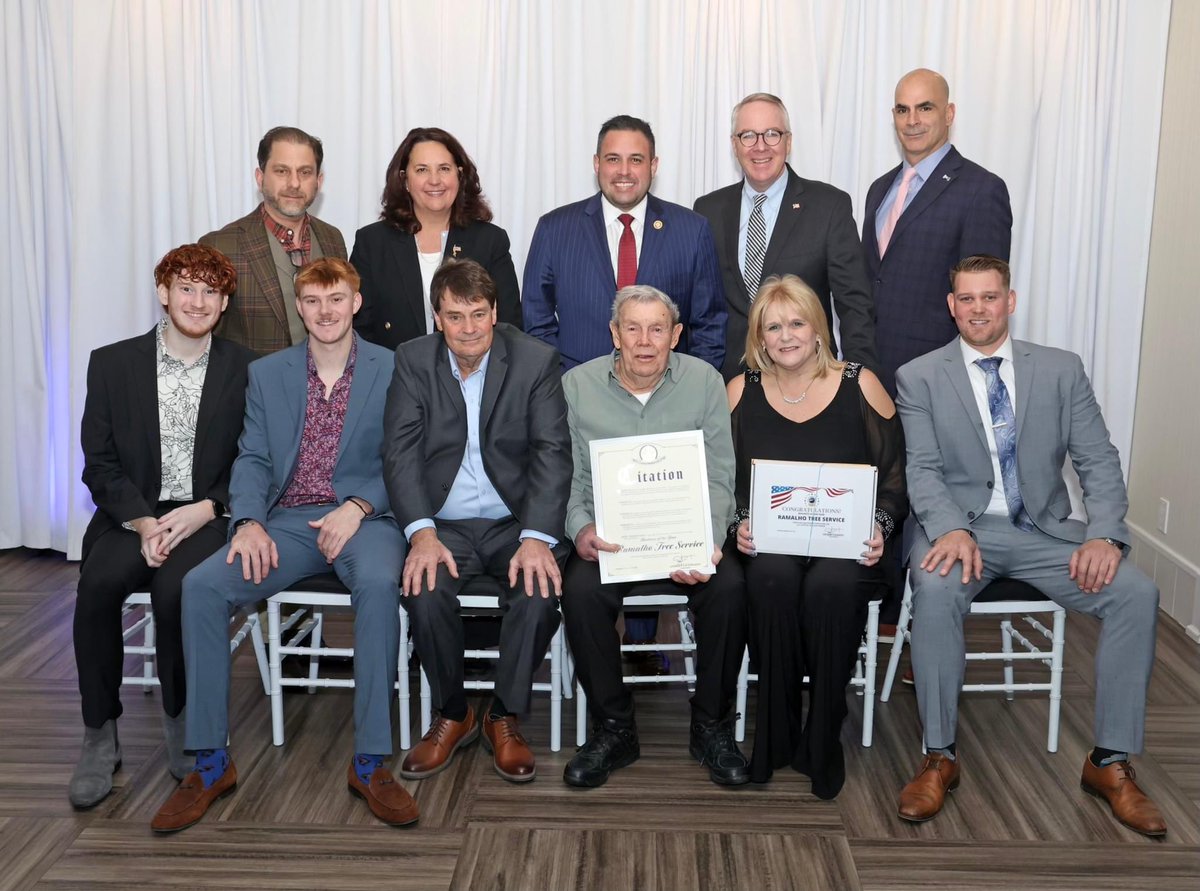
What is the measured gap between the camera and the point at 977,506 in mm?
3801

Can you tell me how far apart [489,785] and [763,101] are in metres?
2.75

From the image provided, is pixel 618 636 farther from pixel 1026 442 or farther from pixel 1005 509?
pixel 1026 442

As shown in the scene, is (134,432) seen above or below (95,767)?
above

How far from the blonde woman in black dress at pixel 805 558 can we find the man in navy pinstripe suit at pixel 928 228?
77cm

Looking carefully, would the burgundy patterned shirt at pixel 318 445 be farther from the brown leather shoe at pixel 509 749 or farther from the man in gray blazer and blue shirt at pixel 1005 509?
the man in gray blazer and blue shirt at pixel 1005 509

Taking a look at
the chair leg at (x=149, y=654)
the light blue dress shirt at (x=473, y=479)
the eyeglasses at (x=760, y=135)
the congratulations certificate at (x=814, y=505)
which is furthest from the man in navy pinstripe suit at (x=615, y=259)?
the chair leg at (x=149, y=654)

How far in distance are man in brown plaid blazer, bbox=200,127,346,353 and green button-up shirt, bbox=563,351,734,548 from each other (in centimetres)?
134

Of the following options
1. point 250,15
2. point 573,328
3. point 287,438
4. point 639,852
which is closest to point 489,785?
point 639,852

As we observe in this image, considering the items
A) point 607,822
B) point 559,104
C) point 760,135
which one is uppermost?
point 559,104

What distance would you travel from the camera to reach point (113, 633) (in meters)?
3.57

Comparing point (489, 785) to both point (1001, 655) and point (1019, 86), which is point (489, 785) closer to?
point (1001, 655)

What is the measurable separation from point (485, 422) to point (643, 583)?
0.77m

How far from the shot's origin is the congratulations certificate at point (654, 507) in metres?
3.55

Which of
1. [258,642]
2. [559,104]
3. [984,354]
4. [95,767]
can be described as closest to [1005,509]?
[984,354]
